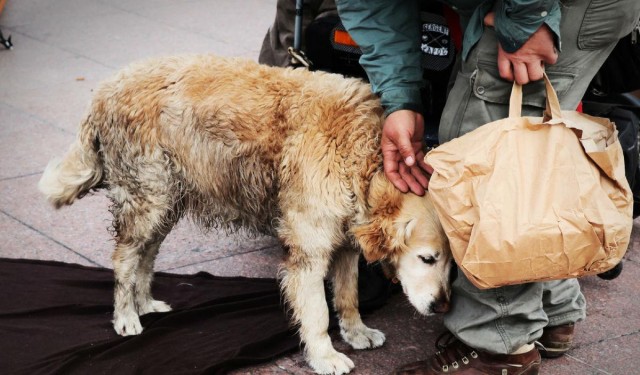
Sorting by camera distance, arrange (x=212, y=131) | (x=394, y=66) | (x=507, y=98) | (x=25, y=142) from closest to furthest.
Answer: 1. (x=507, y=98)
2. (x=394, y=66)
3. (x=212, y=131)
4. (x=25, y=142)

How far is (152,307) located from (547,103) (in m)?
2.47

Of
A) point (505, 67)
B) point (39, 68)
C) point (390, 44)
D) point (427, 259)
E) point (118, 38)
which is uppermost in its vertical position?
point (505, 67)

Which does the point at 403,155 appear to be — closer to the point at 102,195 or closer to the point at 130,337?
the point at 130,337

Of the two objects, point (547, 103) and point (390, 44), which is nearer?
point (547, 103)

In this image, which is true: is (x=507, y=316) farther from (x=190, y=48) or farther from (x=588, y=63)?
(x=190, y=48)

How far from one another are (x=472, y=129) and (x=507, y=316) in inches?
32.7

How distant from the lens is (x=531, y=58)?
144 inches

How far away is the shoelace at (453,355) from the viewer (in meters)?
4.33

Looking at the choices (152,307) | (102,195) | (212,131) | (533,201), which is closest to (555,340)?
(533,201)

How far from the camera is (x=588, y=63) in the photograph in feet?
12.4

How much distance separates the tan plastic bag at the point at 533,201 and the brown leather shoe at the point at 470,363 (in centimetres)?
76

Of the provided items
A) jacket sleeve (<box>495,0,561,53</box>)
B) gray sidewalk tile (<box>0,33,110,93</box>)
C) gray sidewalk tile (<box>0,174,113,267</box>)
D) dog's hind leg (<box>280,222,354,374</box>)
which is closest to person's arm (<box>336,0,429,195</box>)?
dog's hind leg (<box>280,222,354,374</box>)

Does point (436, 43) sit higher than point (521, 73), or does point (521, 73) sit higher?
point (521, 73)

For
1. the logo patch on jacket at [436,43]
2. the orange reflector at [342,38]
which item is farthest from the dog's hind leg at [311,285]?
the orange reflector at [342,38]
